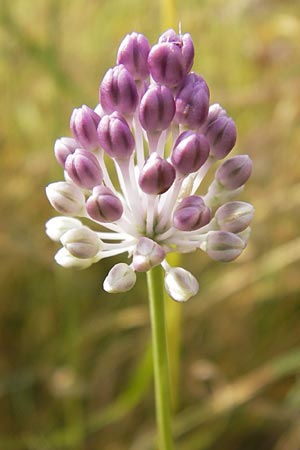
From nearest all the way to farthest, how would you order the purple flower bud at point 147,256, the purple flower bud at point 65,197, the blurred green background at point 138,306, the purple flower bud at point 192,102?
the purple flower bud at point 147,256 → the purple flower bud at point 192,102 → the purple flower bud at point 65,197 → the blurred green background at point 138,306

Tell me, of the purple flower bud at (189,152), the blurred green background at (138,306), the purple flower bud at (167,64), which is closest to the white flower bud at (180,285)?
the purple flower bud at (189,152)

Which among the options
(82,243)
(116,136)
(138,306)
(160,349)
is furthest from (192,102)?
(138,306)

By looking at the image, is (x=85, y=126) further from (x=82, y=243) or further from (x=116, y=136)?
(x=82, y=243)

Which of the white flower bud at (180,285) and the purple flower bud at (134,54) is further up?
the purple flower bud at (134,54)

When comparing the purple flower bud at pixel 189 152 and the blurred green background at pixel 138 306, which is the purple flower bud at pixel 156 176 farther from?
the blurred green background at pixel 138 306

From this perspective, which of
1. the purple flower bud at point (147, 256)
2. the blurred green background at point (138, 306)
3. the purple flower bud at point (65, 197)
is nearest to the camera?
the purple flower bud at point (147, 256)

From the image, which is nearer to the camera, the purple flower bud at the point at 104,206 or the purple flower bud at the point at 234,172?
the purple flower bud at the point at 104,206

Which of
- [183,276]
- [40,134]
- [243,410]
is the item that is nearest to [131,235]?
[183,276]

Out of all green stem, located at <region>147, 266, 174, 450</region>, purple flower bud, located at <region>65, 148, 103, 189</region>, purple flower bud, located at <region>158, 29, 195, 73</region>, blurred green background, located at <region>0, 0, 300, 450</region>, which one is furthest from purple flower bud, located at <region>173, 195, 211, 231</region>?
blurred green background, located at <region>0, 0, 300, 450</region>

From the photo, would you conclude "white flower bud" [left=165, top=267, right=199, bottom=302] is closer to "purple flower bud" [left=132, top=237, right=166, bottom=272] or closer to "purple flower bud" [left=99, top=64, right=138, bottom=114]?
"purple flower bud" [left=132, top=237, right=166, bottom=272]
